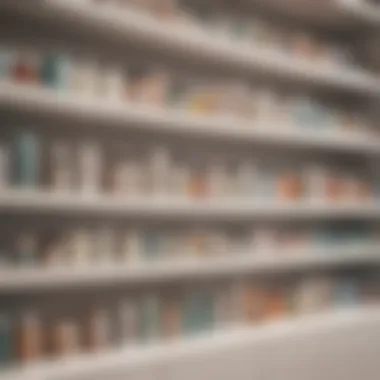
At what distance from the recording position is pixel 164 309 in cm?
222

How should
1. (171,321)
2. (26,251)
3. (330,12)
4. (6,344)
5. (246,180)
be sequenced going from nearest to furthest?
(6,344)
(26,251)
(171,321)
(246,180)
(330,12)

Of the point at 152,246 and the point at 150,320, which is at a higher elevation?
the point at 152,246

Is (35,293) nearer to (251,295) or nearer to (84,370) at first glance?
(84,370)

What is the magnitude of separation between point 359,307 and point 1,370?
1.86 metres

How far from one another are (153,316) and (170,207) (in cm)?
40

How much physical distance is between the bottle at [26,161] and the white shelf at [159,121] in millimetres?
109

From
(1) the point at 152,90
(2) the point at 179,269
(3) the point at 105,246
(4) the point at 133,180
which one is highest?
(1) the point at 152,90

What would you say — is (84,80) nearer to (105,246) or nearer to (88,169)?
(88,169)

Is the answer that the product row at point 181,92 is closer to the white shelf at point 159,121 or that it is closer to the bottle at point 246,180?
the white shelf at point 159,121

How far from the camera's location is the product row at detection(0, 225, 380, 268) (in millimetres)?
1906

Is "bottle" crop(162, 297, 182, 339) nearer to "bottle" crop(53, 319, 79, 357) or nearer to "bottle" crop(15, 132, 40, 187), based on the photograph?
"bottle" crop(53, 319, 79, 357)

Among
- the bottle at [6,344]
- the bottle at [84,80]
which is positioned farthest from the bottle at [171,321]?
the bottle at [84,80]

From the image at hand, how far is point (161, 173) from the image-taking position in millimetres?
2189

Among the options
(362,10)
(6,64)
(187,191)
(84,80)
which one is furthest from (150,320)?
(362,10)
